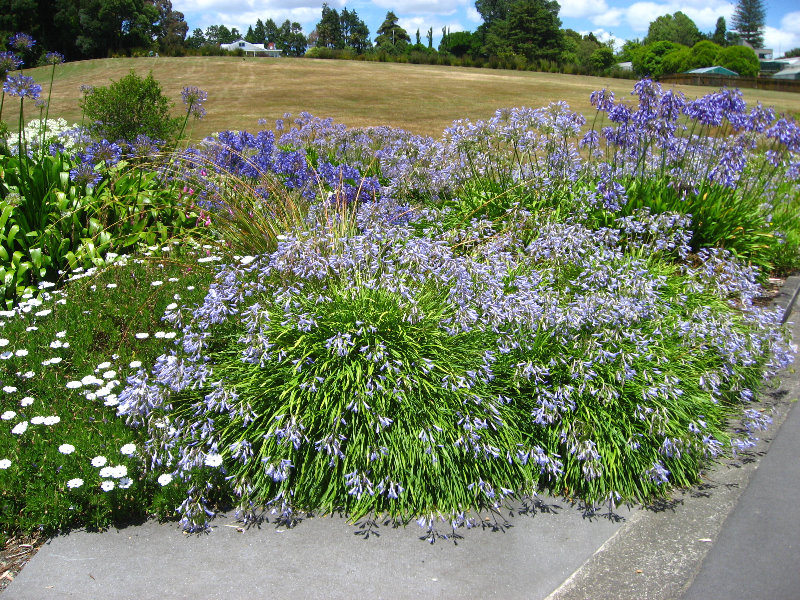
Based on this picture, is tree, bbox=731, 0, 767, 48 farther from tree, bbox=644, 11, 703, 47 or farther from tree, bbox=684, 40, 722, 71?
tree, bbox=684, 40, 722, 71

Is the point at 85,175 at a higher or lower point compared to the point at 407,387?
higher

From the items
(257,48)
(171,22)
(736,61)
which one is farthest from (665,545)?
(257,48)

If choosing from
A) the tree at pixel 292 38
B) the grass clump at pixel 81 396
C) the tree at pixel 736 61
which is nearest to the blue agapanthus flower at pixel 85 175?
the grass clump at pixel 81 396

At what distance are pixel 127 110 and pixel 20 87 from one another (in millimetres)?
3686

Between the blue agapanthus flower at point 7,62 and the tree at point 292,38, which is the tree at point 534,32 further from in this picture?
the blue agapanthus flower at point 7,62

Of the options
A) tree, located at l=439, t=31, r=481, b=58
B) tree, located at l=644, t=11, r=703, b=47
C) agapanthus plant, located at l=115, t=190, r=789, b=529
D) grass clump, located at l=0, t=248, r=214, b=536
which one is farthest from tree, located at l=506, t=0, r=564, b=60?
agapanthus plant, located at l=115, t=190, r=789, b=529

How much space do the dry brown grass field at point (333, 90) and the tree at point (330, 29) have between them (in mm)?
59697

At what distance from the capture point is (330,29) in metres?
99.4

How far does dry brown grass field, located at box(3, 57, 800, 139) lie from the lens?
2467cm

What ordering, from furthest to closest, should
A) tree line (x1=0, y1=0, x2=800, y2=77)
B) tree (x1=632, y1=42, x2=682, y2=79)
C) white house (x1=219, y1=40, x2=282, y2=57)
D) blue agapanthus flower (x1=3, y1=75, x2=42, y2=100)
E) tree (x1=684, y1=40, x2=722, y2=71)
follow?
white house (x1=219, y1=40, x2=282, y2=57) → tree (x1=632, y1=42, x2=682, y2=79) → tree (x1=684, y1=40, x2=722, y2=71) → tree line (x1=0, y1=0, x2=800, y2=77) → blue agapanthus flower (x1=3, y1=75, x2=42, y2=100)

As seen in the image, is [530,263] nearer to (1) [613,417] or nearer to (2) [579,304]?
(2) [579,304]

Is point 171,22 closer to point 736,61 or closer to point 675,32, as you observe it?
point 736,61

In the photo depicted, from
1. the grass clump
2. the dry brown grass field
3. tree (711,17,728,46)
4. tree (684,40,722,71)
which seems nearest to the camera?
the grass clump

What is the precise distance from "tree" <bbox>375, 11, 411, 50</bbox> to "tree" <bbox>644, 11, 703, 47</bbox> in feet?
128
